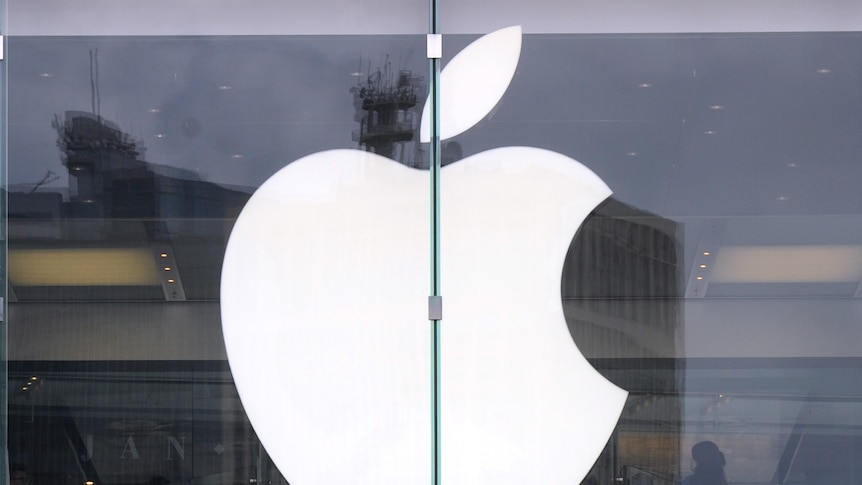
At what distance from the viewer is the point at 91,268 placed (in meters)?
4.48

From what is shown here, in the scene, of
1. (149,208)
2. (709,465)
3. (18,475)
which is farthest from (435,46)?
(18,475)

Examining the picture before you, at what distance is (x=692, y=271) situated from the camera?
440 centimetres

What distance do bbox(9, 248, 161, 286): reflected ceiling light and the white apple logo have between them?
1.28ft

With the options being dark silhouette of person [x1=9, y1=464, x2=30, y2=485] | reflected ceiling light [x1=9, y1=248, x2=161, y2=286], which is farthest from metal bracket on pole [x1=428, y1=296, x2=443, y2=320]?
dark silhouette of person [x1=9, y1=464, x2=30, y2=485]

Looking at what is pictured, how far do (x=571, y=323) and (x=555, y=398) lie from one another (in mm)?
341

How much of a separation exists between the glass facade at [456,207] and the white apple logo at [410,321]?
5 cm

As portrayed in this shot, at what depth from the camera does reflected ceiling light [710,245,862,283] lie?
438cm

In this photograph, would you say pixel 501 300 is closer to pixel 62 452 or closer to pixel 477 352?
pixel 477 352

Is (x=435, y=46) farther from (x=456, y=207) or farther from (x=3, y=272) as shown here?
(x=3, y=272)

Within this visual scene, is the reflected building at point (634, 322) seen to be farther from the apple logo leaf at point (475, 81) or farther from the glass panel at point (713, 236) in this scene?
the apple logo leaf at point (475, 81)

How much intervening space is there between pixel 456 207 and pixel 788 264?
A: 59.1 inches

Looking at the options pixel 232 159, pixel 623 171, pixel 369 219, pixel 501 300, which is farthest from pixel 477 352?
pixel 232 159

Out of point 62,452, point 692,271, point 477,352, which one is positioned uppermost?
point 692,271

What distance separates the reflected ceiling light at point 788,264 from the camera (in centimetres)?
Result: 438
